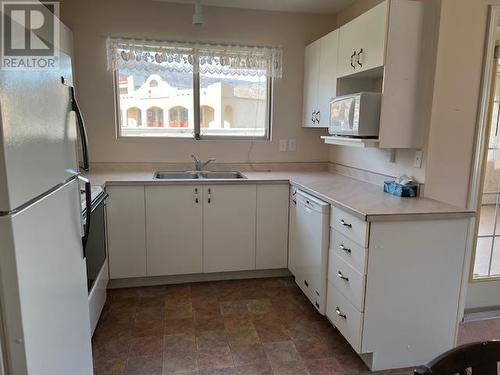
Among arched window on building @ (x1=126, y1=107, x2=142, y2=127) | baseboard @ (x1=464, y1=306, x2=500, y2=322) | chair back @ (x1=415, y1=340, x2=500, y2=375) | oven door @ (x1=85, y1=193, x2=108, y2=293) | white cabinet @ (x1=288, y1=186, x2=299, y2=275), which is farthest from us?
arched window on building @ (x1=126, y1=107, x2=142, y2=127)

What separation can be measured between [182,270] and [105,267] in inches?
23.9

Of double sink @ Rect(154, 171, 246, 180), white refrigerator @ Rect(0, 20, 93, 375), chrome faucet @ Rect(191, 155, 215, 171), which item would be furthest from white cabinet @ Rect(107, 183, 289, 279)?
white refrigerator @ Rect(0, 20, 93, 375)

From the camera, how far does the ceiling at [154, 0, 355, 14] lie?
3.15 m

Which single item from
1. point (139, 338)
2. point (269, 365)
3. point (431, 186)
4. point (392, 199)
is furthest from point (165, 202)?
point (431, 186)

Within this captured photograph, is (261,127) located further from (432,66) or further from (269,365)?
(269,365)

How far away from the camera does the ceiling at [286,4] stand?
3148 millimetres

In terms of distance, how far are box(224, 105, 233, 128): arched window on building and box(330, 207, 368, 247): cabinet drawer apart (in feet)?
5.35

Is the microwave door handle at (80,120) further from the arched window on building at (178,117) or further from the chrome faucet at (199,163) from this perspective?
the arched window on building at (178,117)

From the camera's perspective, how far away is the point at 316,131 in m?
3.67

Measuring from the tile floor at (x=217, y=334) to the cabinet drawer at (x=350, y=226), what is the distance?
728 millimetres

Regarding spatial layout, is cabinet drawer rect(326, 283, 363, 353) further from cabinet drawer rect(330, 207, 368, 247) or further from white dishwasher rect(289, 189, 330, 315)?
cabinet drawer rect(330, 207, 368, 247)

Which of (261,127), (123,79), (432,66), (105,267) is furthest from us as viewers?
(261,127)

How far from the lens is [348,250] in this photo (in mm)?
2100

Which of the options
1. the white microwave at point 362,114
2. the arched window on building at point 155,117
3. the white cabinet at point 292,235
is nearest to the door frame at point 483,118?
the white microwave at point 362,114
